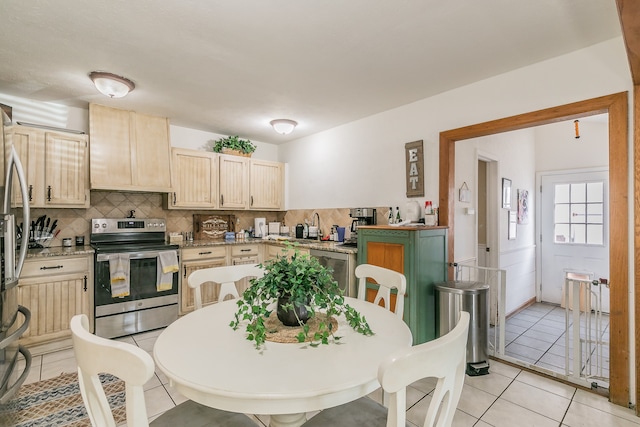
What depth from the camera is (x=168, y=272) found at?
3.55 metres

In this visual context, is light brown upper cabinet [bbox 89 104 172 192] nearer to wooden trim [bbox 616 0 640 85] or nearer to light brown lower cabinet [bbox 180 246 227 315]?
light brown lower cabinet [bbox 180 246 227 315]

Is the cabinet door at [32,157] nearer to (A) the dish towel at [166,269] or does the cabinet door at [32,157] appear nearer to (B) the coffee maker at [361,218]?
(A) the dish towel at [166,269]

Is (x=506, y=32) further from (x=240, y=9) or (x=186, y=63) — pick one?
(x=186, y=63)

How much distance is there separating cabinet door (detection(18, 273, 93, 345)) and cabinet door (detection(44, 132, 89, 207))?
0.83 m

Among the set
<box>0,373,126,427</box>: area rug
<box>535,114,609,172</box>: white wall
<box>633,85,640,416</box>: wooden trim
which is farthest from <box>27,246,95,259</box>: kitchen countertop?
<box>535,114,609,172</box>: white wall

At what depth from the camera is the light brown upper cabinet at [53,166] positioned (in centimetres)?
305

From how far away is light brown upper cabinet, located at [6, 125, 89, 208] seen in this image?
10.00ft

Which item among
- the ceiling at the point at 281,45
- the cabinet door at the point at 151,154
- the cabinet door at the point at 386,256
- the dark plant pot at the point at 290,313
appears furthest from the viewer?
the cabinet door at the point at 151,154

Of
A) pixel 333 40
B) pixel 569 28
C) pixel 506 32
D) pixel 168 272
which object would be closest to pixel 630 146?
pixel 569 28

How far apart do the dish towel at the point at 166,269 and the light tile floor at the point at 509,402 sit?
3.42 feet

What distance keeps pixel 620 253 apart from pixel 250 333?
8.36 ft

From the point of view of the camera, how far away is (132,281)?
336 centimetres

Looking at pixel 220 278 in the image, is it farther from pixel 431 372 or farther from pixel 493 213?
pixel 493 213

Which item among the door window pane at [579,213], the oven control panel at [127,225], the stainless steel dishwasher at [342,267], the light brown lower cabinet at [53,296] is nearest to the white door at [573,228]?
the door window pane at [579,213]
